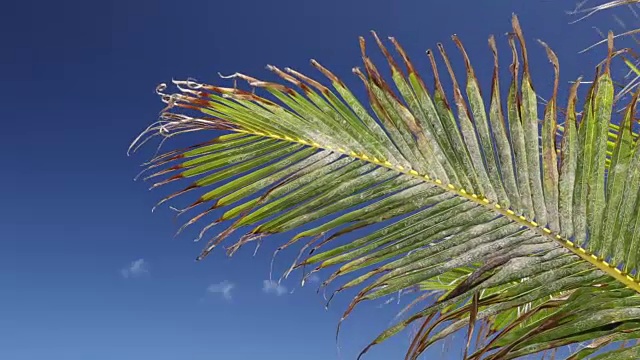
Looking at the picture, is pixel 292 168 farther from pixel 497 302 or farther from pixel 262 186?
pixel 497 302

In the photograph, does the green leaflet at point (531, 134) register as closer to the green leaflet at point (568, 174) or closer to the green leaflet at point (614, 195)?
the green leaflet at point (568, 174)

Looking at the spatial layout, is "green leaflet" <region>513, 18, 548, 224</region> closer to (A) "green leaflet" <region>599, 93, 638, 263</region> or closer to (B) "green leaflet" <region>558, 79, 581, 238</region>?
(B) "green leaflet" <region>558, 79, 581, 238</region>

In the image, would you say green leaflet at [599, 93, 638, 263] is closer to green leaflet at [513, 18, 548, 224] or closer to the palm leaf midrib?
the palm leaf midrib

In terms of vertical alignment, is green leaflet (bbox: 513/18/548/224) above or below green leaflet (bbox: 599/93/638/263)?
above

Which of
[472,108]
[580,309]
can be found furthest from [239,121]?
[580,309]

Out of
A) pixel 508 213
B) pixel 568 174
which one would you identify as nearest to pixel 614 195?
pixel 568 174

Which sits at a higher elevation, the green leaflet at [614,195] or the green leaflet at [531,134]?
the green leaflet at [531,134]

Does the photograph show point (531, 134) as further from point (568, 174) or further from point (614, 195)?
point (614, 195)

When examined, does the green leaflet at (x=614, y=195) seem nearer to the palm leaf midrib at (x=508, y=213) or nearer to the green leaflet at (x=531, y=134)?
the palm leaf midrib at (x=508, y=213)
